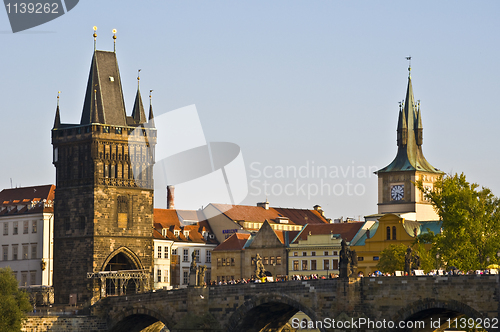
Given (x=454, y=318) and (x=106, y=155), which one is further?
(x=106, y=155)

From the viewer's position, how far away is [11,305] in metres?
83.1

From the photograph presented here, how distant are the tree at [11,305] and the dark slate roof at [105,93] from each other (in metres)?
20.5

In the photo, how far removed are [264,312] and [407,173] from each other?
57015 mm

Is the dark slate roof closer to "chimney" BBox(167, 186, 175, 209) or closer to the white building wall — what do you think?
the white building wall

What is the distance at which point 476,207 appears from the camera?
79.5m

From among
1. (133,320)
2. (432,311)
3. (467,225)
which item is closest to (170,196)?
(133,320)

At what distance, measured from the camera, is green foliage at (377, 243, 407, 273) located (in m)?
97.7

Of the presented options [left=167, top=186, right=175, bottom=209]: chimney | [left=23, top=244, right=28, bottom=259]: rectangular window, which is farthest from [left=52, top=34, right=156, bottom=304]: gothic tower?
[left=167, top=186, right=175, bottom=209]: chimney

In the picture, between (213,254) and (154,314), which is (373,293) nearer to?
(154,314)

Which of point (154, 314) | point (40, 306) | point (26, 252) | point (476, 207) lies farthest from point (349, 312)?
point (26, 252)

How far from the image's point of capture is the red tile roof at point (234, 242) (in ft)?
398

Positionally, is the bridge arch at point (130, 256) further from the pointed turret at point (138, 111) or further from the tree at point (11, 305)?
the tree at point (11, 305)

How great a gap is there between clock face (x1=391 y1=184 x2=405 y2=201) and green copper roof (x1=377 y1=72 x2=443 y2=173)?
→ 2075mm

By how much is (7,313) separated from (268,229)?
4247 cm
